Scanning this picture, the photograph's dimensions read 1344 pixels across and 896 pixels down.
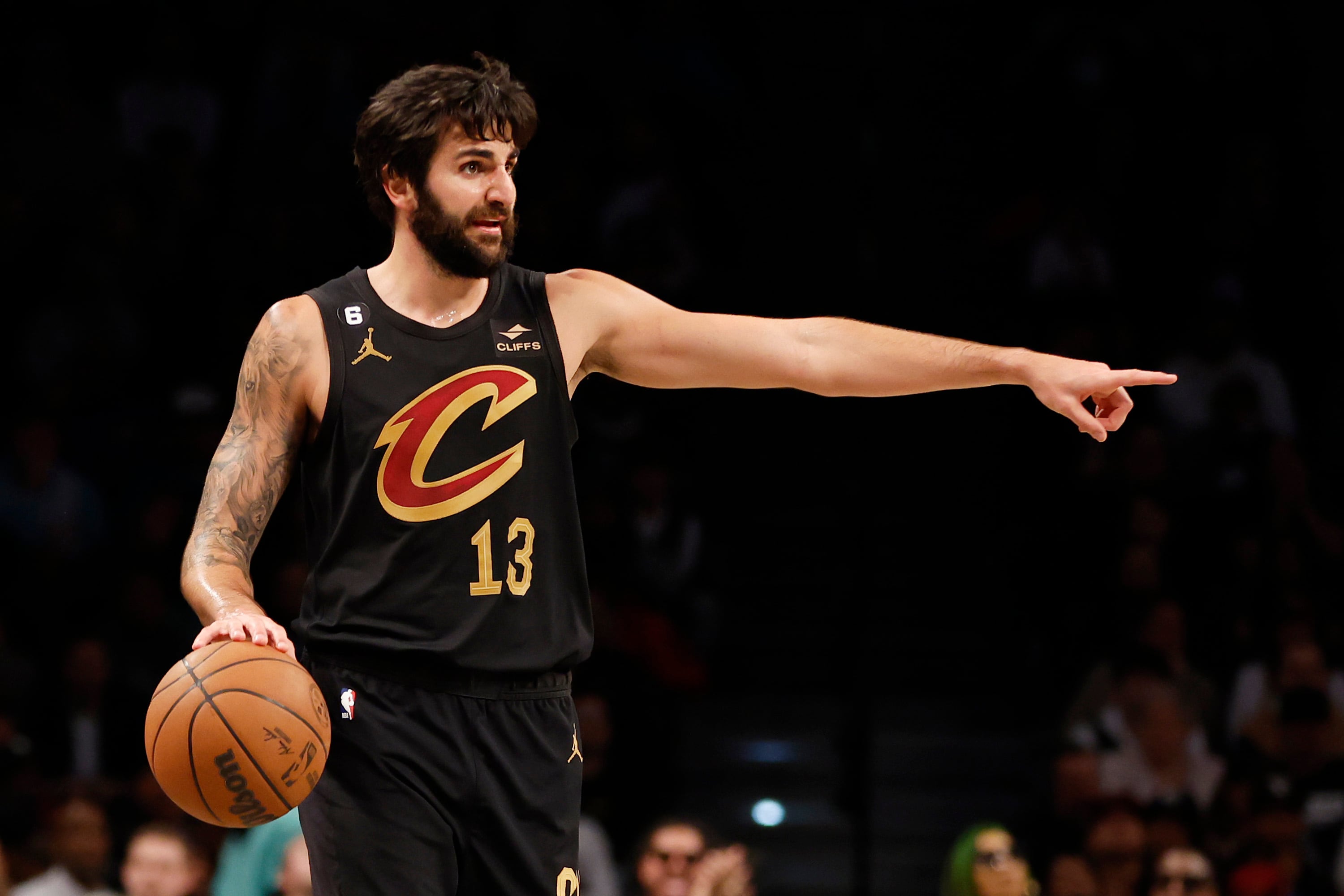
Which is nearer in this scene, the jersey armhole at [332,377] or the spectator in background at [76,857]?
the jersey armhole at [332,377]

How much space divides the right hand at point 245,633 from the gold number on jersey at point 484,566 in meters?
0.37

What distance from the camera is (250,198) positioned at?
8.87m

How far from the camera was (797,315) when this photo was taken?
29.9ft

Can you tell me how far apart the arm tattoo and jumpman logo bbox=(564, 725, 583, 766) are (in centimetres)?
68

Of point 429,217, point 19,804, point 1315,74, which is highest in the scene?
point 1315,74

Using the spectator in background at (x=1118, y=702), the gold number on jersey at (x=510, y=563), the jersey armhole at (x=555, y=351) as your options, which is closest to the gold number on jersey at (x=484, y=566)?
the gold number on jersey at (x=510, y=563)

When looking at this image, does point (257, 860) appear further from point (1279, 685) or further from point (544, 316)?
point (1279, 685)

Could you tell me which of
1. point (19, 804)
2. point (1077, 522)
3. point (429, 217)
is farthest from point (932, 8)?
point (429, 217)

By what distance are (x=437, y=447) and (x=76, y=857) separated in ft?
11.8

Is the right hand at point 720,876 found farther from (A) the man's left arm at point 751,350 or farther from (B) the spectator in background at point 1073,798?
(A) the man's left arm at point 751,350

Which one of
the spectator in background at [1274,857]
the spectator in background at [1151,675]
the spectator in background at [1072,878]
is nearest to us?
the spectator in background at [1072,878]

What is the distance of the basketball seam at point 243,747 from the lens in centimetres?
283

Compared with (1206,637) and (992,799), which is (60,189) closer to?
(992,799)

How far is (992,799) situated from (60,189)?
536 centimetres
